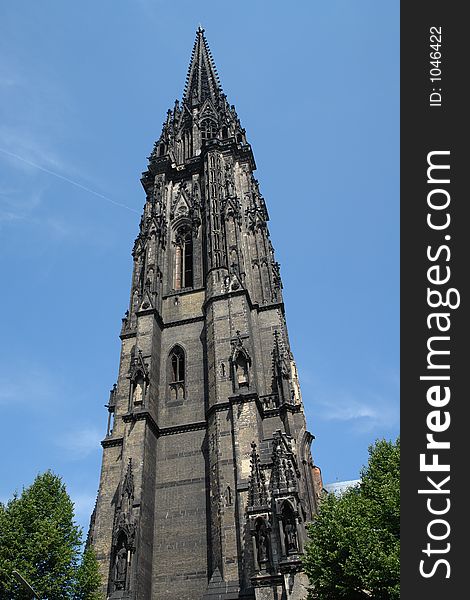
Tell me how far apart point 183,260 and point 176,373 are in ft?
25.7

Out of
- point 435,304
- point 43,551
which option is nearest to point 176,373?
point 43,551

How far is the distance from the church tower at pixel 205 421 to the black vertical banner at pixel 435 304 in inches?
405

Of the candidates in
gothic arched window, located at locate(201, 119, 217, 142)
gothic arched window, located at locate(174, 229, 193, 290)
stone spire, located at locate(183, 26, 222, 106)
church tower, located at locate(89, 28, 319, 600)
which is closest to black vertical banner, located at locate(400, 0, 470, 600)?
church tower, located at locate(89, 28, 319, 600)

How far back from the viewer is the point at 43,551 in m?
16.8

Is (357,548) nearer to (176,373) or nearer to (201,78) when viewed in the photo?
(176,373)

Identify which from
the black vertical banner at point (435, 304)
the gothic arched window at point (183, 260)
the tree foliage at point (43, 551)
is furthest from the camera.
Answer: the gothic arched window at point (183, 260)

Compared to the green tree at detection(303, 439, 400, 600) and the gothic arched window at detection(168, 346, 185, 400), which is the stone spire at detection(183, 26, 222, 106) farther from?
the green tree at detection(303, 439, 400, 600)

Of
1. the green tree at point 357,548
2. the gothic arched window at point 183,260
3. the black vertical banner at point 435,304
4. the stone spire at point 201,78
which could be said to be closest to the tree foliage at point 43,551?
the green tree at point 357,548

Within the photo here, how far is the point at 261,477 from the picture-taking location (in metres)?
19.2

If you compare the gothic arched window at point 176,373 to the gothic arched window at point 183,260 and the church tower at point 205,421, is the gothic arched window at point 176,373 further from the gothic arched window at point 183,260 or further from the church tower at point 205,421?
the gothic arched window at point 183,260

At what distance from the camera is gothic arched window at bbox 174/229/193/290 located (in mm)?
30078

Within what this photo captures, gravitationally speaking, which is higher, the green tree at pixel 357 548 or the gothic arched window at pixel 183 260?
the gothic arched window at pixel 183 260

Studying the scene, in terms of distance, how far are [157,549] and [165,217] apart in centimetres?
1855

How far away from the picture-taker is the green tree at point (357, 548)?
45.8ft
